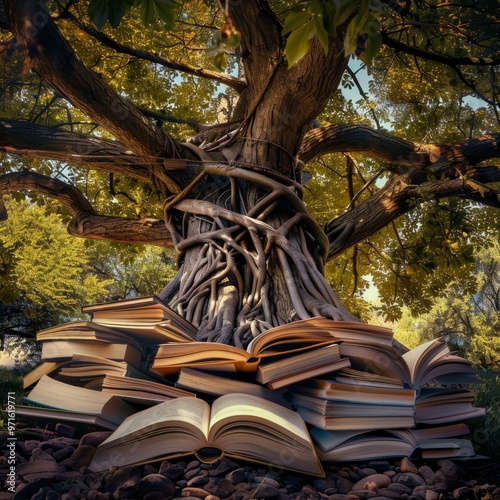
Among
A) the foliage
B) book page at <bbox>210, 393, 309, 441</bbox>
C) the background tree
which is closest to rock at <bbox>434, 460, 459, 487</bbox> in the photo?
book page at <bbox>210, 393, 309, 441</bbox>

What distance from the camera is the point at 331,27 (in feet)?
2.94

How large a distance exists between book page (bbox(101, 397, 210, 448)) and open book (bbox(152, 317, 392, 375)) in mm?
119

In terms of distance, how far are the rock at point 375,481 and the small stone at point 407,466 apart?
100 mm

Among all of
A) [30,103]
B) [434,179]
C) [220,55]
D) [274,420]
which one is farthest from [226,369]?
[30,103]

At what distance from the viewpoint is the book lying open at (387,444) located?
138cm

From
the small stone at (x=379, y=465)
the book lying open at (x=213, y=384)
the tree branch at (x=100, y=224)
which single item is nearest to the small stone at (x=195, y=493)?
the book lying open at (x=213, y=384)

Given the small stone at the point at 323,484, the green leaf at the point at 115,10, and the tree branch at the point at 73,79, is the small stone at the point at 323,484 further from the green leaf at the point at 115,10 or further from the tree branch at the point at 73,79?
the tree branch at the point at 73,79

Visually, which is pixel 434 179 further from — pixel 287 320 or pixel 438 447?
pixel 438 447

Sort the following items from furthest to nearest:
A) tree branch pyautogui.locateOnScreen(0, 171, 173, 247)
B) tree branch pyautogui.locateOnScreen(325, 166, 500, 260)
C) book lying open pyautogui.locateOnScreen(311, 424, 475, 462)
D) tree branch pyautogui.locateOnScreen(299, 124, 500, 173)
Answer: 1. tree branch pyautogui.locateOnScreen(0, 171, 173, 247)
2. tree branch pyautogui.locateOnScreen(325, 166, 500, 260)
3. tree branch pyautogui.locateOnScreen(299, 124, 500, 173)
4. book lying open pyautogui.locateOnScreen(311, 424, 475, 462)

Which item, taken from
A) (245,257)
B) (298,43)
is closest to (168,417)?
(298,43)

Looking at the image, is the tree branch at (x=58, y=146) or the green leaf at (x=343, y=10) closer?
the green leaf at (x=343, y=10)

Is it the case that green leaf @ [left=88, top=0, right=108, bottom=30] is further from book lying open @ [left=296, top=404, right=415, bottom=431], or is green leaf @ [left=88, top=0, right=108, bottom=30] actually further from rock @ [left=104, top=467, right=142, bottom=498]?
book lying open @ [left=296, top=404, right=415, bottom=431]

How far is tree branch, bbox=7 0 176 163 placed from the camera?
2129 millimetres

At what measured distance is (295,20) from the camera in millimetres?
850
